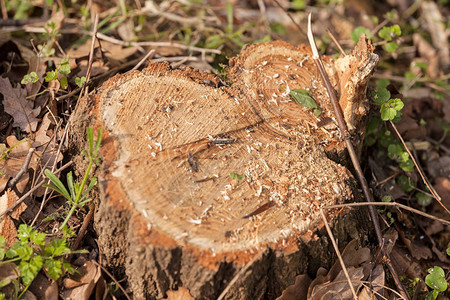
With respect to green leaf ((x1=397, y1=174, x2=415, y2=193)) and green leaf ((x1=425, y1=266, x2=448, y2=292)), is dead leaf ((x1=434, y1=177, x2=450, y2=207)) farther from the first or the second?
green leaf ((x1=425, y1=266, x2=448, y2=292))

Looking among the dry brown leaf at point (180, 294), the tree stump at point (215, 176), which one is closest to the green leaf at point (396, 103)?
the tree stump at point (215, 176)

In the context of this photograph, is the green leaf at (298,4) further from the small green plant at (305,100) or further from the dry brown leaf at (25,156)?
the dry brown leaf at (25,156)

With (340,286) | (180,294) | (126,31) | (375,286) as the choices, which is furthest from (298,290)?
(126,31)

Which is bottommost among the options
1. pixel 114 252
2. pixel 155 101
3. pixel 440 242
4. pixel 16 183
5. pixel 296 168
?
pixel 440 242

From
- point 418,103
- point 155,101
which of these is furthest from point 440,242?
point 155,101

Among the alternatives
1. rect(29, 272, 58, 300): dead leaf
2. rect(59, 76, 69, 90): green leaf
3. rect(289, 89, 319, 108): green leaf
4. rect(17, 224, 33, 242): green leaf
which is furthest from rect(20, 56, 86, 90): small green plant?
rect(289, 89, 319, 108): green leaf

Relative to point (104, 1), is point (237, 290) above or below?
below

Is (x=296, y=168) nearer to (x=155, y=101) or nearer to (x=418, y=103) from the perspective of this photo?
(x=155, y=101)
